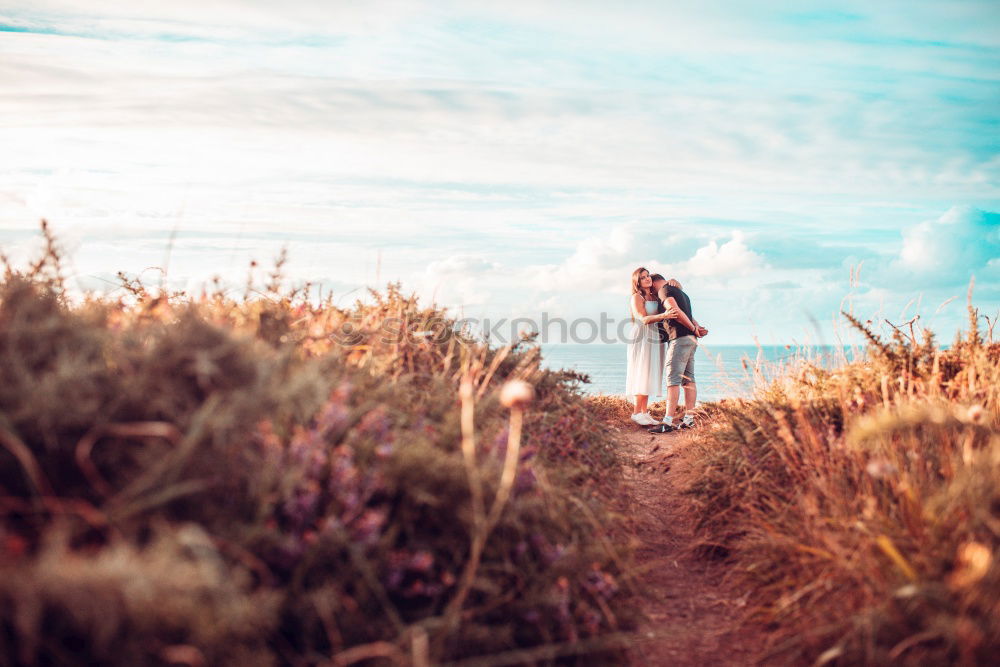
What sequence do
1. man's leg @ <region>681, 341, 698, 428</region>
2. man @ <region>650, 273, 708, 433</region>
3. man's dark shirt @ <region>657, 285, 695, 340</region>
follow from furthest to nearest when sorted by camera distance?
1. man's leg @ <region>681, 341, 698, 428</region>
2. man's dark shirt @ <region>657, 285, 695, 340</region>
3. man @ <region>650, 273, 708, 433</region>

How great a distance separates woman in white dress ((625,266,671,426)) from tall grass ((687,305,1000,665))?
20.3 feet

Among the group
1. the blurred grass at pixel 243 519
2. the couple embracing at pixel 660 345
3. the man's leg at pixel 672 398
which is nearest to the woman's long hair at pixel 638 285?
the couple embracing at pixel 660 345

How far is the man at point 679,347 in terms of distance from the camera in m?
11.3

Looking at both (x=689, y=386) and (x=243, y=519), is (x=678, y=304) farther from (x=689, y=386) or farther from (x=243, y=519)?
(x=243, y=519)

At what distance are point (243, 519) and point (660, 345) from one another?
1064cm

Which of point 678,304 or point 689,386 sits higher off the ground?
point 678,304

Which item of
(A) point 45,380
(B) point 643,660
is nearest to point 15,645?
(A) point 45,380

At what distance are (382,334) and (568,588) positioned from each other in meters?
2.21

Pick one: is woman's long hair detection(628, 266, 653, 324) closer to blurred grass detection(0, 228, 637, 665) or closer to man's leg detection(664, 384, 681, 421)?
man's leg detection(664, 384, 681, 421)

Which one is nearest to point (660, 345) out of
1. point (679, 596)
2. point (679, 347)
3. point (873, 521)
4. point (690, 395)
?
point (679, 347)

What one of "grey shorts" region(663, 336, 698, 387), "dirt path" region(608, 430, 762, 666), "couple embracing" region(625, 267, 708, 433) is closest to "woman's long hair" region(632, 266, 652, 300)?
"couple embracing" region(625, 267, 708, 433)

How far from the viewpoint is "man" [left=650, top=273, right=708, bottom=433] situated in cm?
1134

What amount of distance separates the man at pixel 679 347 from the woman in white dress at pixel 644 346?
304 millimetres

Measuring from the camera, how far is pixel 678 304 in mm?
11539
